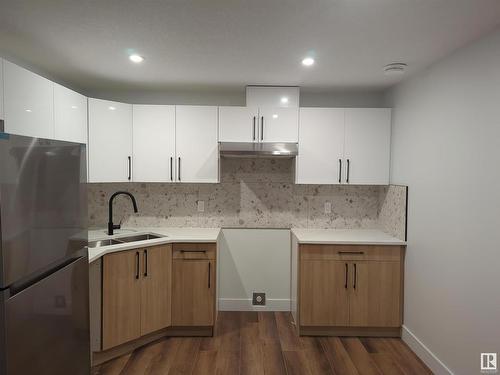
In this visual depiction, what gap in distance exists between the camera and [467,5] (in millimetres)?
1619

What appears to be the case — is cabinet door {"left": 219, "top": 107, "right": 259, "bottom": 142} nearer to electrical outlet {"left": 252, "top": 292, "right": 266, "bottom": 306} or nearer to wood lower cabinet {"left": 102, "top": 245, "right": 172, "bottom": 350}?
wood lower cabinet {"left": 102, "top": 245, "right": 172, "bottom": 350}

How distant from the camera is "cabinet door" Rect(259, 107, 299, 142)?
317cm

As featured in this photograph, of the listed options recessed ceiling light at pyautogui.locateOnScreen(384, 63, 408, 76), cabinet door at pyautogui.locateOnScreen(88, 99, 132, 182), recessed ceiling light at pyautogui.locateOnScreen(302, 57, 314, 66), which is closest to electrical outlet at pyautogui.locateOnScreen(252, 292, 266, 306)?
cabinet door at pyautogui.locateOnScreen(88, 99, 132, 182)

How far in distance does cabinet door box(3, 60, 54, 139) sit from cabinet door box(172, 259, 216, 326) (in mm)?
1527

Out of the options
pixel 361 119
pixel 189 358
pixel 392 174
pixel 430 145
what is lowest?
pixel 189 358

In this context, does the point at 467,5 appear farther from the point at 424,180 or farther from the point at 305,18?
the point at 424,180

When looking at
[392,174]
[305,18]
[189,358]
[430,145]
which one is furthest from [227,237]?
[305,18]

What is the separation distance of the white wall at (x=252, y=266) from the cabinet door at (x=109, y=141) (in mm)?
1275

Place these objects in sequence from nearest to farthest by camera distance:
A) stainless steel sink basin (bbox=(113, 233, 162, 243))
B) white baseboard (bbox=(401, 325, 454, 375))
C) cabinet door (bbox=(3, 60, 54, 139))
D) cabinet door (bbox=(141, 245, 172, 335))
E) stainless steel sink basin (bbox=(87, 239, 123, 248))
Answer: cabinet door (bbox=(3, 60, 54, 139)) < white baseboard (bbox=(401, 325, 454, 375)) < cabinet door (bbox=(141, 245, 172, 335)) < stainless steel sink basin (bbox=(87, 239, 123, 248)) < stainless steel sink basin (bbox=(113, 233, 162, 243))

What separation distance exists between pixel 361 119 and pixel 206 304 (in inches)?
91.0

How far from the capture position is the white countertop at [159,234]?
259 cm

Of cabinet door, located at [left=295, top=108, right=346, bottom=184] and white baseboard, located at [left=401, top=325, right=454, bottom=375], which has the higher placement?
cabinet door, located at [left=295, top=108, right=346, bottom=184]

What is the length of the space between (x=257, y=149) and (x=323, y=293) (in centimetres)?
147

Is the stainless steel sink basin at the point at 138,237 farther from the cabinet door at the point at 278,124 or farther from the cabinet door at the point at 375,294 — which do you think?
the cabinet door at the point at 375,294
